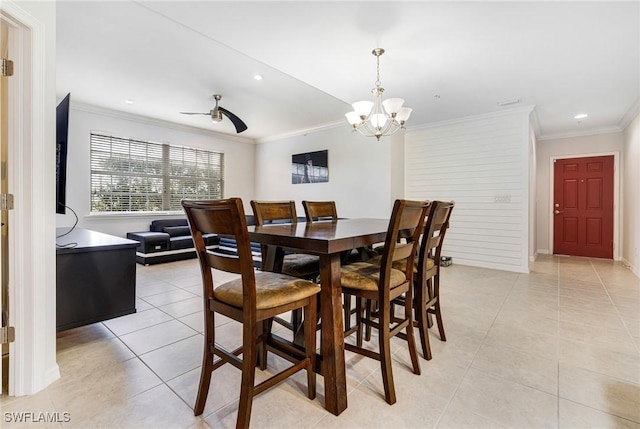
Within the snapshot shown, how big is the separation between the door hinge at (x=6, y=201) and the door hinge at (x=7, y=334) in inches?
24.6

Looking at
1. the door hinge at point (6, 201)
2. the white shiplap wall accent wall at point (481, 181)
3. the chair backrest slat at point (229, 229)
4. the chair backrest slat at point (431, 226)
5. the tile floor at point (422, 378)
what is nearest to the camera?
the chair backrest slat at point (229, 229)

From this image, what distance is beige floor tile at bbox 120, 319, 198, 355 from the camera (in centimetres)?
209

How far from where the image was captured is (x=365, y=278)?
5.22 ft

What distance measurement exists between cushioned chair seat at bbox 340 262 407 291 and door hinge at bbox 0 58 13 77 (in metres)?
2.01

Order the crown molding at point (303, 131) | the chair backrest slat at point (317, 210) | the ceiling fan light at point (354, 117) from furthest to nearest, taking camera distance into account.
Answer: the crown molding at point (303, 131)
the ceiling fan light at point (354, 117)
the chair backrest slat at point (317, 210)

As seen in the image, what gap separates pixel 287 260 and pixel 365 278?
0.67 m

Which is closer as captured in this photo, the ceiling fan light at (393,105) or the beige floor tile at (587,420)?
the beige floor tile at (587,420)

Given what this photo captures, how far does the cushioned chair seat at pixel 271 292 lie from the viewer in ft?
4.18

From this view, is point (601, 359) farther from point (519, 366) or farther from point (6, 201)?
point (6, 201)

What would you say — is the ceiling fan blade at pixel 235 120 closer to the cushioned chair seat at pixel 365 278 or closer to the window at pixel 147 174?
the window at pixel 147 174

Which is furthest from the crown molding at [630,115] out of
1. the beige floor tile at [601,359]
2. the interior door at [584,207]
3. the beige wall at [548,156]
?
the beige floor tile at [601,359]

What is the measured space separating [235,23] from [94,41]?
1.54 metres

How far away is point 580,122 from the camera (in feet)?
16.5

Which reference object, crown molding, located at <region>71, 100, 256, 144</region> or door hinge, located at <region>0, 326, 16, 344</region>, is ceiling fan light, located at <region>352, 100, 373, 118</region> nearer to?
door hinge, located at <region>0, 326, 16, 344</region>
